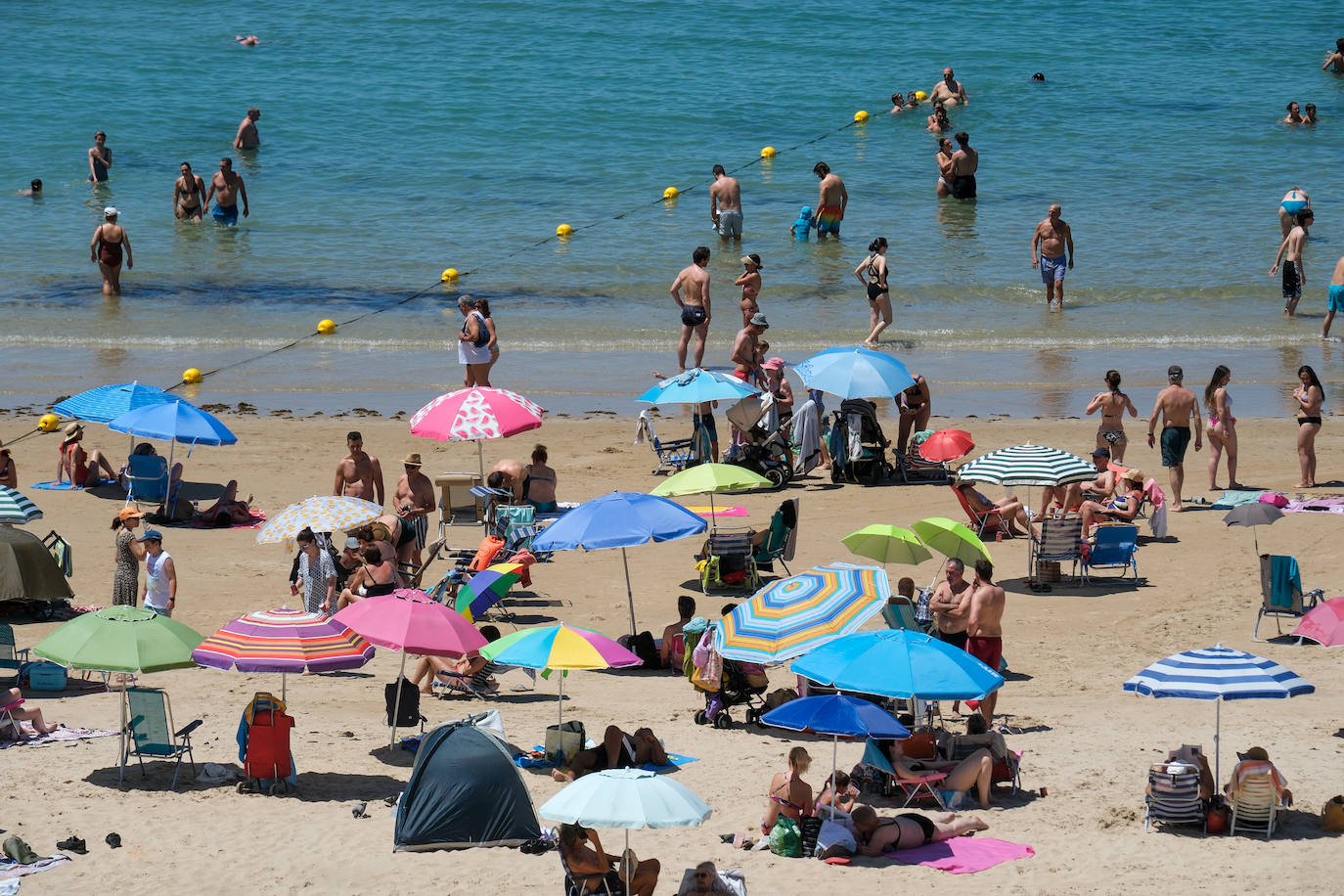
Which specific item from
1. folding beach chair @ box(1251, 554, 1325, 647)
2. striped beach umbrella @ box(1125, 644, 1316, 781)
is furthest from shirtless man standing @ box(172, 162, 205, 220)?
striped beach umbrella @ box(1125, 644, 1316, 781)

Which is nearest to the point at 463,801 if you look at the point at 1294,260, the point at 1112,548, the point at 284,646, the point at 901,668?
the point at 284,646

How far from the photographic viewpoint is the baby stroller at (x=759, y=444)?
14.5 meters

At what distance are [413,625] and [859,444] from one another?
6683mm

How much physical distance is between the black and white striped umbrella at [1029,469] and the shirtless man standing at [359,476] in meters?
4.65

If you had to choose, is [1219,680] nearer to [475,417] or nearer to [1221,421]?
[1221,421]

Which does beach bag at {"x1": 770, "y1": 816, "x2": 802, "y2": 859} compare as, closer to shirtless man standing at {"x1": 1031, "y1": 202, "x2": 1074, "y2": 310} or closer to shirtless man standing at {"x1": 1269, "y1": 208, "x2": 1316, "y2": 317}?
shirtless man standing at {"x1": 1031, "y1": 202, "x2": 1074, "y2": 310}

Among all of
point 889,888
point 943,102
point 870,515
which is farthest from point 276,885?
point 943,102

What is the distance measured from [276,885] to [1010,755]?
3.76m

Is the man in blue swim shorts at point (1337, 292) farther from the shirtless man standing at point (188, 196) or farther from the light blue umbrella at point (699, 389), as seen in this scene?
the shirtless man standing at point (188, 196)

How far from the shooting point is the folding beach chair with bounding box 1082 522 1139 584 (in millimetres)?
12070

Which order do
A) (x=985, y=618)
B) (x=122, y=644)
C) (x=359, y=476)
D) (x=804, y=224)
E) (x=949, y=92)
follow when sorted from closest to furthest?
1. (x=122, y=644)
2. (x=985, y=618)
3. (x=359, y=476)
4. (x=804, y=224)
5. (x=949, y=92)

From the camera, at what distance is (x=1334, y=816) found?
781 cm

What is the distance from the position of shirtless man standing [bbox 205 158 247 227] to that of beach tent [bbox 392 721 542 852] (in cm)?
1939

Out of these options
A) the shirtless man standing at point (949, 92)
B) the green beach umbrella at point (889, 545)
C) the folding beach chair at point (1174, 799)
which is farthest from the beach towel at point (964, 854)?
the shirtless man standing at point (949, 92)
